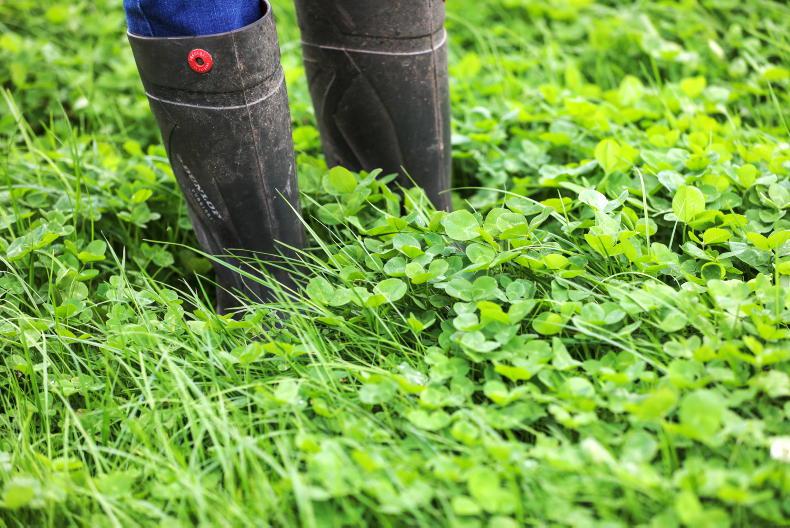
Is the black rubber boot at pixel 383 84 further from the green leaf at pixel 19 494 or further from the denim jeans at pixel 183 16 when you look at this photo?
the green leaf at pixel 19 494

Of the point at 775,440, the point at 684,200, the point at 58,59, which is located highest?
the point at 58,59

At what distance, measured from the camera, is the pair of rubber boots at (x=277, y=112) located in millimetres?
1329

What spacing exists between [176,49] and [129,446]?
0.66 m

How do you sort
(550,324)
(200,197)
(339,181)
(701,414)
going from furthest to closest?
(339,181)
(200,197)
(550,324)
(701,414)

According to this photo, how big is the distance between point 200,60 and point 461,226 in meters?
0.55

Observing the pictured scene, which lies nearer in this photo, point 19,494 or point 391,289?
point 19,494

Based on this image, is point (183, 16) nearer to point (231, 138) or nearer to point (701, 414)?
point (231, 138)

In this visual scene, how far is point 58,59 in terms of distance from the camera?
235cm

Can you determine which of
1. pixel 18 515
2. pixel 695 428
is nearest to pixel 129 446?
pixel 18 515

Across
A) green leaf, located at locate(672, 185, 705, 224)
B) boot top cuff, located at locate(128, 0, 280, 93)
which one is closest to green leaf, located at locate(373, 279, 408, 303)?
boot top cuff, located at locate(128, 0, 280, 93)

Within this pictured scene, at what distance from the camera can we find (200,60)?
1292mm

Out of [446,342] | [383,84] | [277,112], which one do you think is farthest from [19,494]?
[383,84]

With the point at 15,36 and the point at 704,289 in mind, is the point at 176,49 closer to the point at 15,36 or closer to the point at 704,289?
the point at 704,289

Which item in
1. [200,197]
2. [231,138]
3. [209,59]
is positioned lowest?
[200,197]
